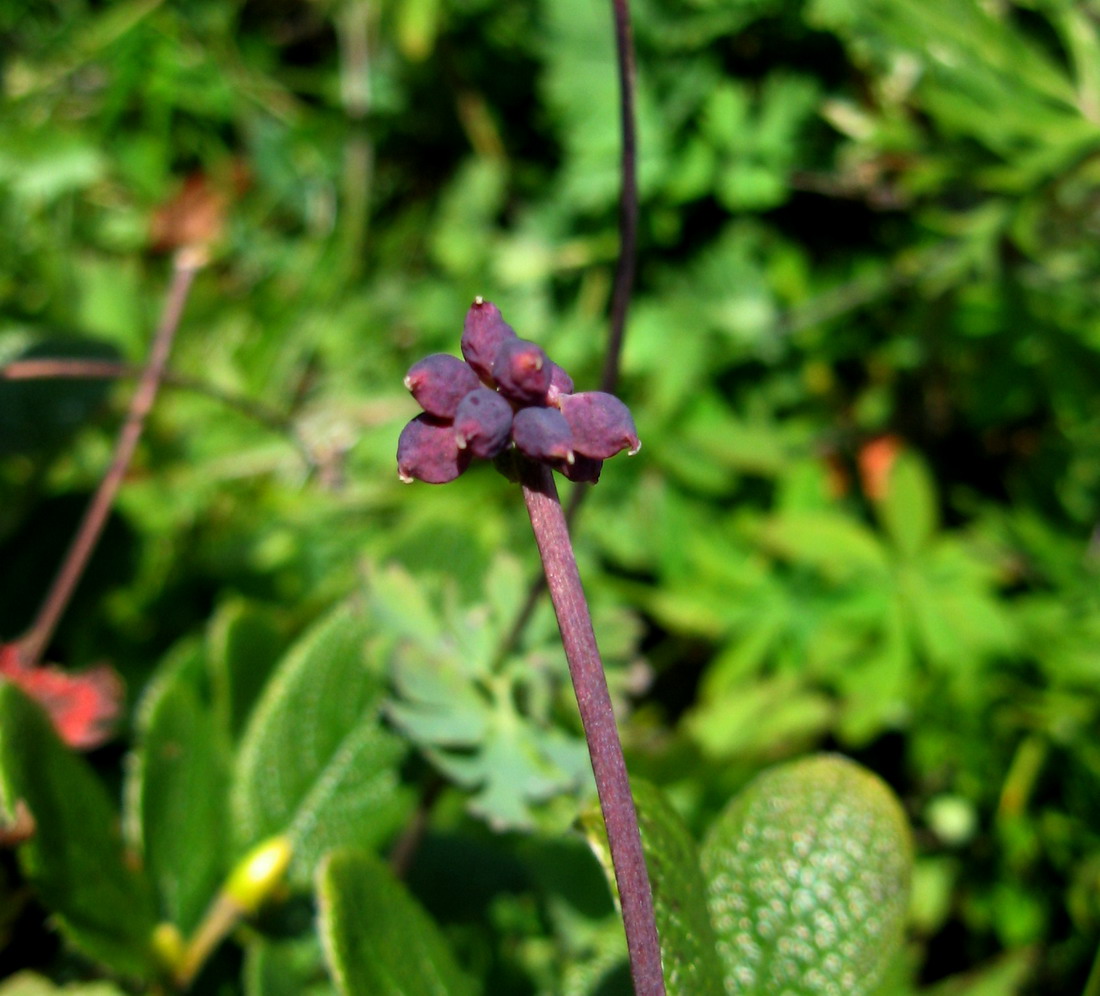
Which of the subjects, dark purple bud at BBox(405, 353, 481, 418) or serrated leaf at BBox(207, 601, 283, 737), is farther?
serrated leaf at BBox(207, 601, 283, 737)

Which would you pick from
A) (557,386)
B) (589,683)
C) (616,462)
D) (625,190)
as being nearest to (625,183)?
(625,190)

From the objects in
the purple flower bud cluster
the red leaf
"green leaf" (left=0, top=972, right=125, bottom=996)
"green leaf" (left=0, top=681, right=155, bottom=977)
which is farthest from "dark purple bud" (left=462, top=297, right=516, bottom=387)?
the red leaf

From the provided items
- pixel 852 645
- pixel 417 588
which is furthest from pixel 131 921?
pixel 852 645

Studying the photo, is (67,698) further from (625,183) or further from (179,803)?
(625,183)

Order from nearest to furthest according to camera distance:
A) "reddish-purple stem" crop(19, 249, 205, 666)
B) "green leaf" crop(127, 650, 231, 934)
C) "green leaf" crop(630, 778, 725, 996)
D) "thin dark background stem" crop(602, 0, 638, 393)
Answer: "green leaf" crop(630, 778, 725, 996) → "thin dark background stem" crop(602, 0, 638, 393) → "green leaf" crop(127, 650, 231, 934) → "reddish-purple stem" crop(19, 249, 205, 666)

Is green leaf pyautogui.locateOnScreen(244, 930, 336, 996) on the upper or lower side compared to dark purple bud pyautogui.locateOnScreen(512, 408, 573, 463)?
lower

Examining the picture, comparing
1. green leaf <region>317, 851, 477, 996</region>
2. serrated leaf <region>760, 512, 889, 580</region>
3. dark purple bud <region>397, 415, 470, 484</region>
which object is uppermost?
dark purple bud <region>397, 415, 470, 484</region>

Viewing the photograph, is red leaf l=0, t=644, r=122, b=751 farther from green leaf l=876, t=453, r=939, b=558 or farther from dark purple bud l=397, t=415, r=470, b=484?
green leaf l=876, t=453, r=939, b=558

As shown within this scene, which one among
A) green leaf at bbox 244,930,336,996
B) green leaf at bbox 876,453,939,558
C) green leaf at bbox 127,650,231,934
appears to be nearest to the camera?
green leaf at bbox 244,930,336,996
